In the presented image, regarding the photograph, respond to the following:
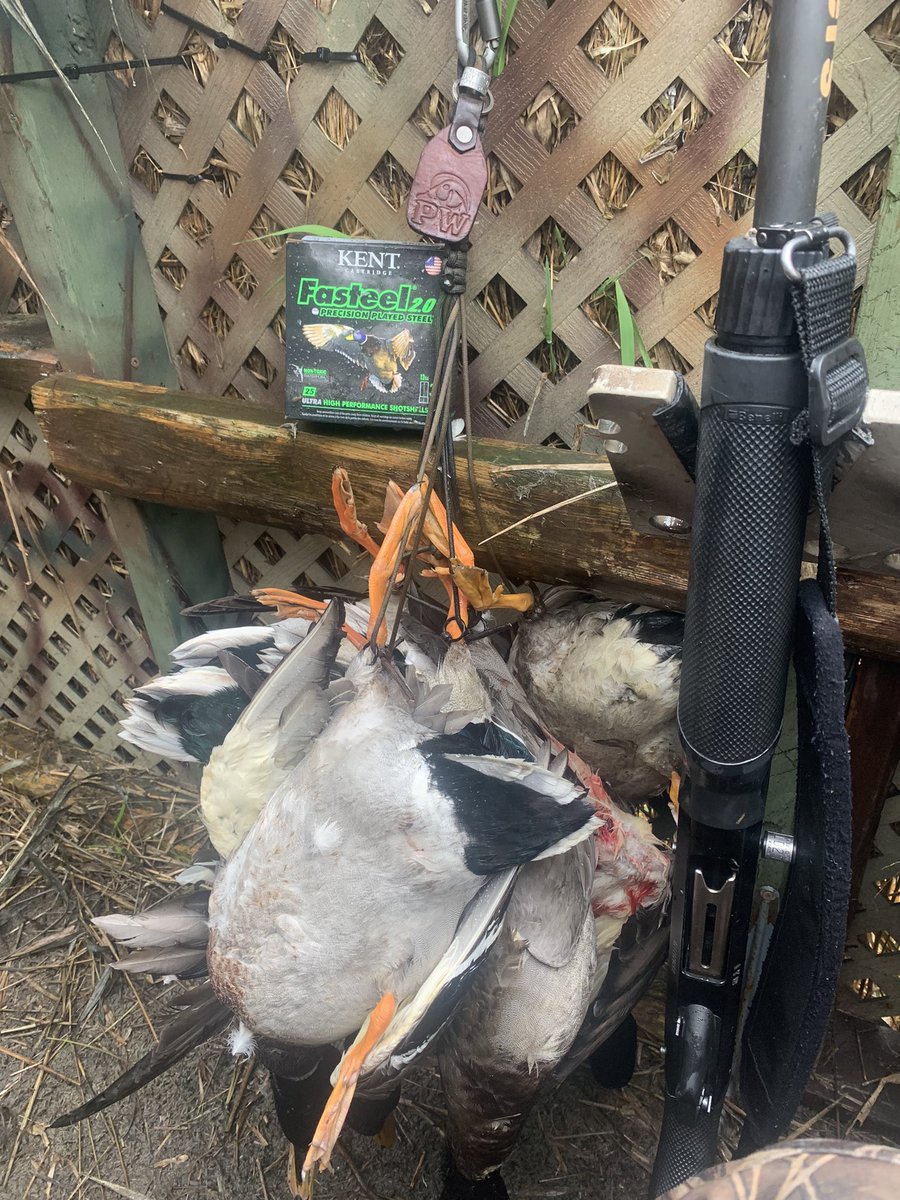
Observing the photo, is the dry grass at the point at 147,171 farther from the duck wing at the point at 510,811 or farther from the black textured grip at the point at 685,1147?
the black textured grip at the point at 685,1147

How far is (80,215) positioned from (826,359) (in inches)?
55.5

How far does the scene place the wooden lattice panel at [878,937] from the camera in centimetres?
137

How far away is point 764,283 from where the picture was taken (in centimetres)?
57

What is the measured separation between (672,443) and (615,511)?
0.41 m

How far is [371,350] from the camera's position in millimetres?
1206

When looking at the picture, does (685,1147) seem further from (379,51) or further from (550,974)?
(379,51)

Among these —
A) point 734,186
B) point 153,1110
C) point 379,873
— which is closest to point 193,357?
point 734,186

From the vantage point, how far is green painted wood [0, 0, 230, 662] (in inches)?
54.0

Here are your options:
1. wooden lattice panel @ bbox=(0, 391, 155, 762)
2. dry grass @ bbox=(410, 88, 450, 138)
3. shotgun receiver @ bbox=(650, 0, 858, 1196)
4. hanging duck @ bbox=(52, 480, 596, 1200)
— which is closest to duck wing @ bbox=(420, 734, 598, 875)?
hanging duck @ bbox=(52, 480, 596, 1200)

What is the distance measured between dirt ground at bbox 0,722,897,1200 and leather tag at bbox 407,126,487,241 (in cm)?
153

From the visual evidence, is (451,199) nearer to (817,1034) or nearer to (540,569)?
(540,569)

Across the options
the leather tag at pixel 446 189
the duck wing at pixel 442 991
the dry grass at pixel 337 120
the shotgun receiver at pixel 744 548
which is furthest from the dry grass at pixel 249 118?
the duck wing at pixel 442 991

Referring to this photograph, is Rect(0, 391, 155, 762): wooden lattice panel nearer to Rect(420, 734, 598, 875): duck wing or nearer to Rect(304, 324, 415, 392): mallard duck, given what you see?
Rect(304, 324, 415, 392): mallard duck

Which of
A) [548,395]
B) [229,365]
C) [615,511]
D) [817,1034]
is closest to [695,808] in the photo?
[817,1034]
